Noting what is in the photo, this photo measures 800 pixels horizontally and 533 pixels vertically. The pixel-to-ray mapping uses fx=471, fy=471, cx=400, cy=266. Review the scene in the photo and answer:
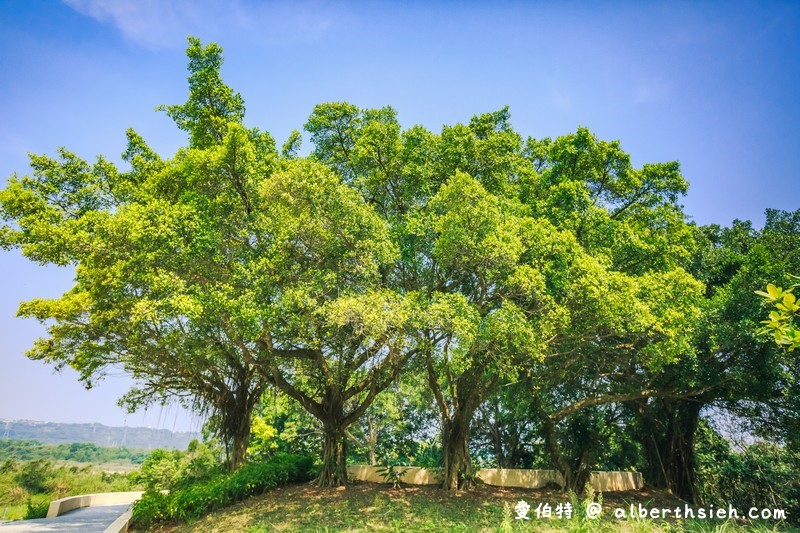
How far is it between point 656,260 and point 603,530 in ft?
21.0

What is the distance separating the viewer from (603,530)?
7.13m

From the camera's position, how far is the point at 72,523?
1214 centimetres

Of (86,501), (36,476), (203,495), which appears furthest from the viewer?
(36,476)

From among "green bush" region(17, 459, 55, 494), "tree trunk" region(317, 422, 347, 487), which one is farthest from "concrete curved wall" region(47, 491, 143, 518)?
"tree trunk" region(317, 422, 347, 487)

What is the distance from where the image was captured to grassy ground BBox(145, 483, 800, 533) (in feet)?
26.3

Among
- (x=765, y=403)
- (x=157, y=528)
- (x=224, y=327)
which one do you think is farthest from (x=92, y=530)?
(x=765, y=403)

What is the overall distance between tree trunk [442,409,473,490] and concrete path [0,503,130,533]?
8214 millimetres

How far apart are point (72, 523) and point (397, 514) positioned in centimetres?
886

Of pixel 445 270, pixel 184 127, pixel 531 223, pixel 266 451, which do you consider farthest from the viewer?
pixel 266 451

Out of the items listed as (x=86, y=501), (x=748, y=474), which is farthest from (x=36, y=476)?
(x=748, y=474)

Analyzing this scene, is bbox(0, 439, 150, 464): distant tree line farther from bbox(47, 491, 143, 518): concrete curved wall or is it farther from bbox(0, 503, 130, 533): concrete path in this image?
bbox(0, 503, 130, 533): concrete path

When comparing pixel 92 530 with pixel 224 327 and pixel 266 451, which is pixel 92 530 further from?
pixel 266 451

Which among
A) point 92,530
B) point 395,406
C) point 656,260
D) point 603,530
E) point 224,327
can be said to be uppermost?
point 656,260

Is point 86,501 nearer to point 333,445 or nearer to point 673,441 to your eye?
point 333,445
